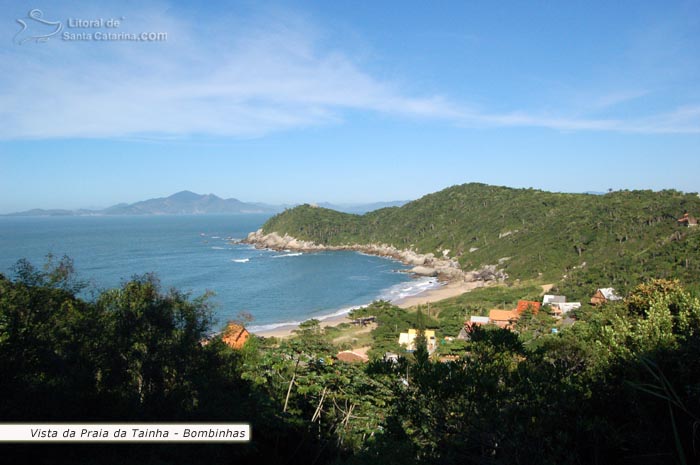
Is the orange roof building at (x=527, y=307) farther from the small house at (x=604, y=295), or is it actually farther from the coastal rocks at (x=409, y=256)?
the coastal rocks at (x=409, y=256)

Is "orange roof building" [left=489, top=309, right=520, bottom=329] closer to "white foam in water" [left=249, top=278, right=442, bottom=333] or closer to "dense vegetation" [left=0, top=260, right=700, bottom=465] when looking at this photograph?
"white foam in water" [left=249, top=278, right=442, bottom=333]

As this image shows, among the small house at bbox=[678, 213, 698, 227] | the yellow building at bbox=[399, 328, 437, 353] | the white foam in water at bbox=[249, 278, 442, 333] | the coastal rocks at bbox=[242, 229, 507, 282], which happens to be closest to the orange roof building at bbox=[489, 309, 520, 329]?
the yellow building at bbox=[399, 328, 437, 353]

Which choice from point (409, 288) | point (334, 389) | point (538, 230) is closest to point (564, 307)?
point (409, 288)

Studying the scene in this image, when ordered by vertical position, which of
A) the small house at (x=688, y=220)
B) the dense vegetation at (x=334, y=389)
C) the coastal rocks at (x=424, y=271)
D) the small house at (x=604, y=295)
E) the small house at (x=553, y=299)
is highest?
the small house at (x=688, y=220)

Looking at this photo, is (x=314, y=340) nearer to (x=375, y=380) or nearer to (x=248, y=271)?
(x=375, y=380)

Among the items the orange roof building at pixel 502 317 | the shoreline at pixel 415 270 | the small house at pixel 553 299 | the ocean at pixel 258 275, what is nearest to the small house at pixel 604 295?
the small house at pixel 553 299

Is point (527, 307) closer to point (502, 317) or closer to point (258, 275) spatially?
point (502, 317)

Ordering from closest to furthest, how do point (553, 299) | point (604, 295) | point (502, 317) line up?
point (502, 317), point (604, 295), point (553, 299)
